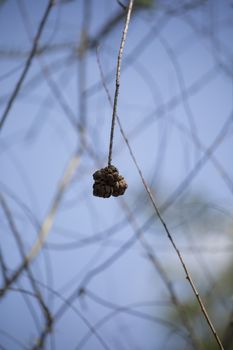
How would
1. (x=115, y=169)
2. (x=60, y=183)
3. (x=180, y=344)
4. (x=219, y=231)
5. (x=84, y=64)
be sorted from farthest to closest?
(x=180, y=344) < (x=219, y=231) < (x=84, y=64) < (x=60, y=183) < (x=115, y=169)

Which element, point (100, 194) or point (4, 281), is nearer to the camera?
point (100, 194)

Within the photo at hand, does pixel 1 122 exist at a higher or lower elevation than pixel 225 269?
lower

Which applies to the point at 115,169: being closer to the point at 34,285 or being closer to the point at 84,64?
the point at 34,285

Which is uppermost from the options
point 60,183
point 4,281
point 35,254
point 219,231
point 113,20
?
point 113,20

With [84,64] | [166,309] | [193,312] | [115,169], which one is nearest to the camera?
[115,169]

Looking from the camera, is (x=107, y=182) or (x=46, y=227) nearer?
(x=107, y=182)

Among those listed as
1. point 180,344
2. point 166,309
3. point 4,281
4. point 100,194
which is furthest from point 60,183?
point 166,309
